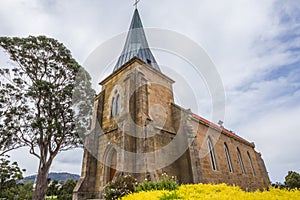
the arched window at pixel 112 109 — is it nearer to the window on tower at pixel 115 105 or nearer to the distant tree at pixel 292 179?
the window on tower at pixel 115 105

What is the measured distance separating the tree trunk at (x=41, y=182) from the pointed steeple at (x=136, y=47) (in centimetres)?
1148

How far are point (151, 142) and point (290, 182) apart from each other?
2975cm

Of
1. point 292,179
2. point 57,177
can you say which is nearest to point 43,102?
point 292,179

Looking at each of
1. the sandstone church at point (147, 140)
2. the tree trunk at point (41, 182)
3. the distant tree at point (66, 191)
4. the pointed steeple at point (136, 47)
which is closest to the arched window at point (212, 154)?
the sandstone church at point (147, 140)

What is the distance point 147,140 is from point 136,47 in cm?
1086

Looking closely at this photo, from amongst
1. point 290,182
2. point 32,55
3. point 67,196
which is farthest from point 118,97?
point 290,182

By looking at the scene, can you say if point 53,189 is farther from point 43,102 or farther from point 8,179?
point 43,102

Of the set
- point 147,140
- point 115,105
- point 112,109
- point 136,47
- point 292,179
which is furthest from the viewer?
point 292,179

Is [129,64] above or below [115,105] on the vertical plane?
above

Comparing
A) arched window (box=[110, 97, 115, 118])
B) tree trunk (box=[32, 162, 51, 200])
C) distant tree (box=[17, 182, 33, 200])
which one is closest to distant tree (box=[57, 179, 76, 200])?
distant tree (box=[17, 182, 33, 200])

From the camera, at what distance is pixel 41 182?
49.4 ft

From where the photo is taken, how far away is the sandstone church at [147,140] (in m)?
10.2

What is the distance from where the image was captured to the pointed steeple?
1653 centimetres

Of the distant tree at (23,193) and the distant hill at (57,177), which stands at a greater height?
the distant hill at (57,177)
